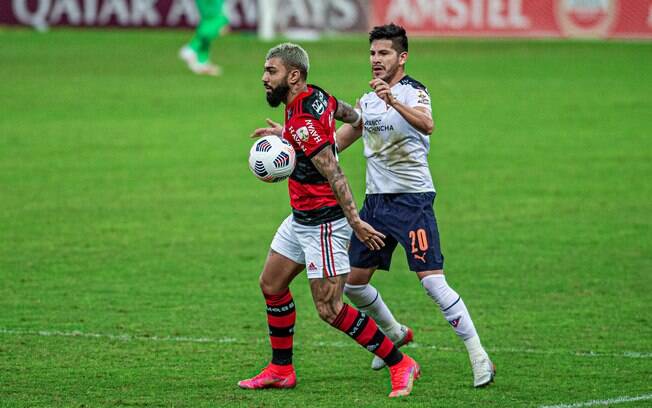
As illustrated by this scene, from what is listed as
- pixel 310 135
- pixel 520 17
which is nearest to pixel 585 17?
pixel 520 17

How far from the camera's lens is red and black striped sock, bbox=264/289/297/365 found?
27.1 ft

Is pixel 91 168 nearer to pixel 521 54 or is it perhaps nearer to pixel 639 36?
pixel 521 54

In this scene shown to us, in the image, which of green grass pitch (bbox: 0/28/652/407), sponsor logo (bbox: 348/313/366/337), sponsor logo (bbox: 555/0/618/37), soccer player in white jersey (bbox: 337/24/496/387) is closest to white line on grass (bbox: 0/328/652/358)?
green grass pitch (bbox: 0/28/652/407)

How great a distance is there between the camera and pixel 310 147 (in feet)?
25.1

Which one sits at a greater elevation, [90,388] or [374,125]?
[374,125]

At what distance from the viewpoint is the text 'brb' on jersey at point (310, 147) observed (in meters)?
7.66

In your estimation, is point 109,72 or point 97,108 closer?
point 97,108

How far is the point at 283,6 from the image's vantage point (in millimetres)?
38250

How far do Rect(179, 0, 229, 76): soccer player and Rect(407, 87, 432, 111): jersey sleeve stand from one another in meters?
20.6

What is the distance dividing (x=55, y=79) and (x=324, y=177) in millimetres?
20770

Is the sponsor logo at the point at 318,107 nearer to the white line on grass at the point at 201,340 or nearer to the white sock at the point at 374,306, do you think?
the white sock at the point at 374,306

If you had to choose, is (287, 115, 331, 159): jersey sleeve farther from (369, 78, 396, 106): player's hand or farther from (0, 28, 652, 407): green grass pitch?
(0, 28, 652, 407): green grass pitch

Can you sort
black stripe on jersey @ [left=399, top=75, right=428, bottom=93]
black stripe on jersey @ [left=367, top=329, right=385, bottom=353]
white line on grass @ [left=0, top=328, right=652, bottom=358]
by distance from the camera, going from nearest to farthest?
black stripe on jersey @ [left=367, top=329, right=385, bottom=353] < black stripe on jersey @ [left=399, top=75, right=428, bottom=93] < white line on grass @ [left=0, top=328, right=652, bottom=358]

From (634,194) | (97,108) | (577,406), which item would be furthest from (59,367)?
(97,108)
